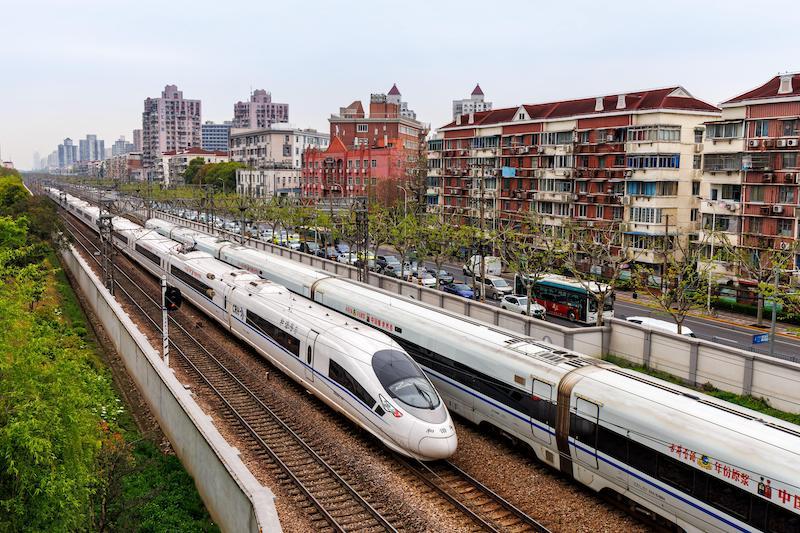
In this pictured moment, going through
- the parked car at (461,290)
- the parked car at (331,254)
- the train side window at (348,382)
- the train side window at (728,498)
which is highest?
the train side window at (348,382)

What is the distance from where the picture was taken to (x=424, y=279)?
51.0 metres

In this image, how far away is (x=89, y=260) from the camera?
57781 millimetres

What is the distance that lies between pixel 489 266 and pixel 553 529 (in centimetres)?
4333

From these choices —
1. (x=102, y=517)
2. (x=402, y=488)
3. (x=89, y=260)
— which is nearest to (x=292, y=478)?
(x=402, y=488)

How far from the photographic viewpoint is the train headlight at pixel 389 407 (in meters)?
16.6

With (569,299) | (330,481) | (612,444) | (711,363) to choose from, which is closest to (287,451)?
(330,481)

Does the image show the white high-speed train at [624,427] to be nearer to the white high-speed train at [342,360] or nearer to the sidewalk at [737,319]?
the white high-speed train at [342,360]

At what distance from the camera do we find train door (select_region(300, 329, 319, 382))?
68.5 feet

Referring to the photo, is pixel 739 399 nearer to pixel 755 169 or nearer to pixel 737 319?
pixel 737 319

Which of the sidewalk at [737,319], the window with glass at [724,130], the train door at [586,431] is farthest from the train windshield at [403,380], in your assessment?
the window with glass at [724,130]

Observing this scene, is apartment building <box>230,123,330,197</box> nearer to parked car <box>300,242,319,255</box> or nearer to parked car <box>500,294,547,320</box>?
parked car <box>300,242,319,255</box>

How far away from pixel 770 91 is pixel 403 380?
133ft

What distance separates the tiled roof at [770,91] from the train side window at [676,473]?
3847cm

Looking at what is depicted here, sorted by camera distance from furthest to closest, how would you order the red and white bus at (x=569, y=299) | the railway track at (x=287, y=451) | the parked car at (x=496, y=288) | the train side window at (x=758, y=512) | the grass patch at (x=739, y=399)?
the parked car at (x=496, y=288) → the red and white bus at (x=569, y=299) → the grass patch at (x=739, y=399) → the railway track at (x=287, y=451) → the train side window at (x=758, y=512)
